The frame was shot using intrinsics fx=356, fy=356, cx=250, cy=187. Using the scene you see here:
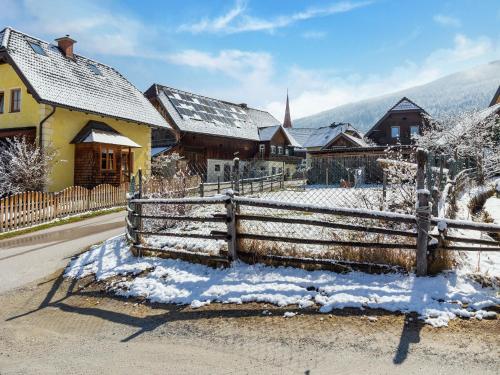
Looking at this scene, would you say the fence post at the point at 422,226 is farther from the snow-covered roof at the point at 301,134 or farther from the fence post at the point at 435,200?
the snow-covered roof at the point at 301,134

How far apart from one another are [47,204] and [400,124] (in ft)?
106

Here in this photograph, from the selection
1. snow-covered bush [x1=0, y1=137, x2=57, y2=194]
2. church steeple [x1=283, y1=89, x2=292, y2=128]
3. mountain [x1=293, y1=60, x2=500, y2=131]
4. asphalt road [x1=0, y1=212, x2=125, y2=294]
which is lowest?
asphalt road [x1=0, y1=212, x2=125, y2=294]

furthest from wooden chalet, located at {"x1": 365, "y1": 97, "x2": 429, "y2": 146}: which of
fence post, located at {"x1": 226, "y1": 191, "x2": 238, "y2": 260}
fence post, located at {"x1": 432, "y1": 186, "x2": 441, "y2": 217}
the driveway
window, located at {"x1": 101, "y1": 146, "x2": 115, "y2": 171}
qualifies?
the driveway

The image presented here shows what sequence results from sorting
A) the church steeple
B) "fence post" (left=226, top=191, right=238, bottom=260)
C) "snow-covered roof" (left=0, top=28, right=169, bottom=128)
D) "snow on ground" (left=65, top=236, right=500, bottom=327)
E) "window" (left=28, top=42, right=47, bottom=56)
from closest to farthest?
"snow on ground" (left=65, top=236, right=500, bottom=327), "fence post" (left=226, top=191, right=238, bottom=260), "snow-covered roof" (left=0, top=28, right=169, bottom=128), "window" (left=28, top=42, right=47, bottom=56), the church steeple

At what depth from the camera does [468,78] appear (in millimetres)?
183750

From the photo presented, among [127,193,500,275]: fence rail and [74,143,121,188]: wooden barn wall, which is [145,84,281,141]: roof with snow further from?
[127,193,500,275]: fence rail

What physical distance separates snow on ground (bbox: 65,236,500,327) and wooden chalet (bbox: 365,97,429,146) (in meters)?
32.1

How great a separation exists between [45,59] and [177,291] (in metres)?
20.3

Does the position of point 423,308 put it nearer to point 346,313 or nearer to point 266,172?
point 346,313

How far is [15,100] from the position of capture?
19.6 metres

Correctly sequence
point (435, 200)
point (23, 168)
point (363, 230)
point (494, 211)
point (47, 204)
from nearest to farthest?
1. point (363, 230)
2. point (435, 200)
3. point (494, 211)
4. point (47, 204)
5. point (23, 168)

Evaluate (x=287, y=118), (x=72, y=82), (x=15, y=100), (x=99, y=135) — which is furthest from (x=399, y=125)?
(x=287, y=118)

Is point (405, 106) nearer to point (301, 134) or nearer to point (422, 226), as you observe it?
point (301, 134)

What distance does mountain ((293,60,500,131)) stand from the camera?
15088 centimetres
